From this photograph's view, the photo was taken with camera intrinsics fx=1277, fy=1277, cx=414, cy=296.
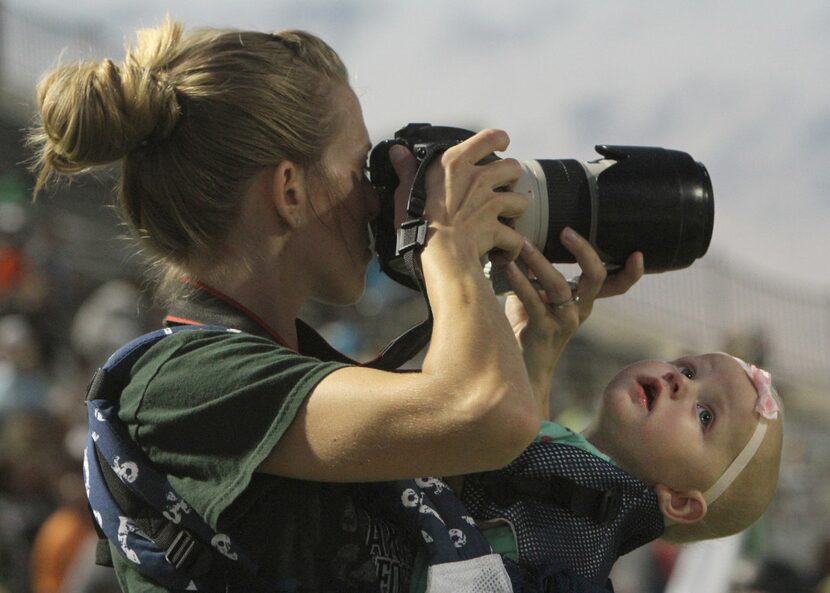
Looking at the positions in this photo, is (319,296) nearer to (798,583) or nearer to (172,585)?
(172,585)

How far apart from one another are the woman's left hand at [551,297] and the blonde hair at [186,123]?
415mm

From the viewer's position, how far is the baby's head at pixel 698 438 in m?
2.23

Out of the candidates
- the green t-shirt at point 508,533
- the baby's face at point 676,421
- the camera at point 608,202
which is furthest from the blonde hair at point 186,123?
the baby's face at point 676,421

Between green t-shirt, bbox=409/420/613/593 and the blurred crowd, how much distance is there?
10.2ft

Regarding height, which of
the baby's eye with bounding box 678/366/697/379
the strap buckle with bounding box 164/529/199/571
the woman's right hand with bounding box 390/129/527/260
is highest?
the woman's right hand with bounding box 390/129/527/260

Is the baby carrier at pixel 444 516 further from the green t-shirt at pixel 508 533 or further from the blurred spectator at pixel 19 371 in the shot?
the blurred spectator at pixel 19 371

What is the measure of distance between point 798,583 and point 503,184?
4007 millimetres

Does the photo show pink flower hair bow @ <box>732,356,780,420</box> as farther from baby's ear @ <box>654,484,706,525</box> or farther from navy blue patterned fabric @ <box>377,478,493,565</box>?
navy blue patterned fabric @ <box>377,478,493,565</box>

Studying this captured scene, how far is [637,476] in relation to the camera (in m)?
2.27

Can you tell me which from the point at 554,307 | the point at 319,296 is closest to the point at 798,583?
the point at 554,307

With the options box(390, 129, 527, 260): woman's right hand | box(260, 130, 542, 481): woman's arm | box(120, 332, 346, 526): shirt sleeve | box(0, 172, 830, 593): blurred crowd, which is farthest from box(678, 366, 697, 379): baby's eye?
box(0, 172, 830, 593): blurred crowd

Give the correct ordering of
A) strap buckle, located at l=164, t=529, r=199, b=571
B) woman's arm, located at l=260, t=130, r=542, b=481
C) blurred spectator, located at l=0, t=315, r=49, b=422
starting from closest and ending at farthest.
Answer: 1. woman's arm, located at l=260, t=130, r=542, b=481
2. strap buckle, located at l=164, t=529, r=199, b=571
3. blurred spectator, located at l=0, t=315, r=49, b=422

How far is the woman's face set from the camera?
6.82ft

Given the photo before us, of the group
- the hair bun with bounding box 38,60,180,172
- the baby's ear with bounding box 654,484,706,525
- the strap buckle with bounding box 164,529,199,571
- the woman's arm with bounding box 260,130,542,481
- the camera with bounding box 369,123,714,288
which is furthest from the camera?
the baby's ear with bounding box 654,484,706,525
